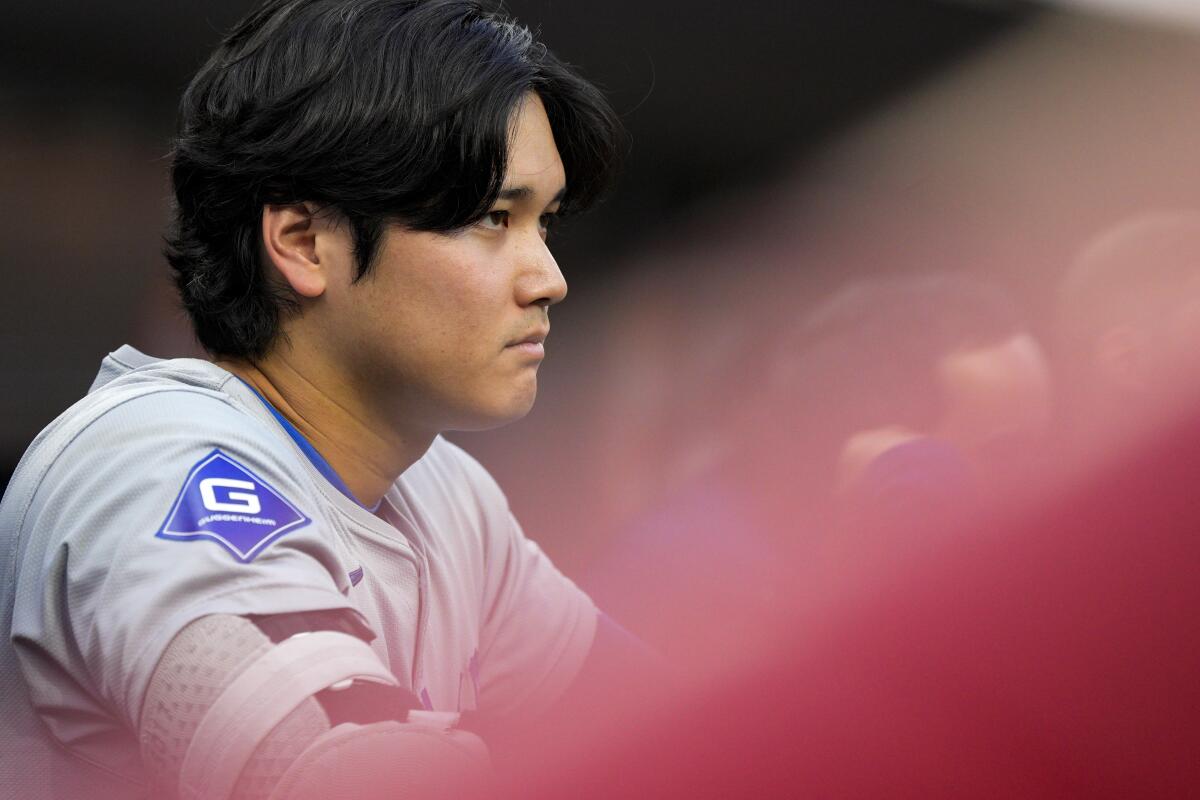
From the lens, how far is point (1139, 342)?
72 cm

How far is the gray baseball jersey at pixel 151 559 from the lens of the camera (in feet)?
2.95

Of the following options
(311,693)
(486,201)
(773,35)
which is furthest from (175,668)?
(773,35)

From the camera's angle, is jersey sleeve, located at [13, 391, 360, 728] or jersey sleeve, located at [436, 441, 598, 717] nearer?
jersey sleeve, located at [13, 391, 360, 728]

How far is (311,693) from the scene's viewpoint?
2.77 ft

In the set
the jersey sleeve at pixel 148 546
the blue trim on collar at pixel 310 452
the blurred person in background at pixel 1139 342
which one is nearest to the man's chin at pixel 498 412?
the blue trim on collar at pixel 310 452

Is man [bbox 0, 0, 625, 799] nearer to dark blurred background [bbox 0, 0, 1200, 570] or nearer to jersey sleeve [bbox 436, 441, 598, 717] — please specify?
jersey sleeve [bbox 436, 441, 598, 717]

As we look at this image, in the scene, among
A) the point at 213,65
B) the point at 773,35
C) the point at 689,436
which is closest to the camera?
the point at 213,65

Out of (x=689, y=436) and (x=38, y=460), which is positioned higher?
(x=689, y=436)

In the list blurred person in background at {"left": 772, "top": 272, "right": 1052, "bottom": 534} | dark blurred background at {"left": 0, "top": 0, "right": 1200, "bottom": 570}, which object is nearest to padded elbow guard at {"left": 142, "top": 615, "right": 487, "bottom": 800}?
blurred person in background at {"left": 772, "top": 272, "right": 1052, "bottom": 534}

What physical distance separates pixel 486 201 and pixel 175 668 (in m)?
0.61

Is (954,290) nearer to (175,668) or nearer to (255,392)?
(255,392)

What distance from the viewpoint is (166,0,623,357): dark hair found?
1297 mm

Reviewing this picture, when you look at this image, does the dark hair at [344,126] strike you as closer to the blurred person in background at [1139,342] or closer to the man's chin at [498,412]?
the man's chin at [498,412]

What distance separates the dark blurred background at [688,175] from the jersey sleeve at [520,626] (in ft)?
6.01
